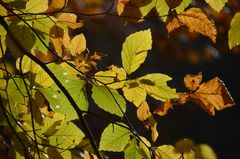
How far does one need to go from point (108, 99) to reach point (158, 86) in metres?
0.15

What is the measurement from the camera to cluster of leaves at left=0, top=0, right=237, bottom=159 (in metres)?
1.02

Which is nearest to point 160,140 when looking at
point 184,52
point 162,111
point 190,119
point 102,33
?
point 190,119

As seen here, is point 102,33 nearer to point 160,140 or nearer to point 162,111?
point 160,140

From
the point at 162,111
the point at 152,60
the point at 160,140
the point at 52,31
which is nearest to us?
the point at 52,31

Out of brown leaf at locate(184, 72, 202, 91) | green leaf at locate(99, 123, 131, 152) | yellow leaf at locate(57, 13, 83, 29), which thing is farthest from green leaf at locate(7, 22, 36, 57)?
brown leaf at locate(184, 72, 202, 91)

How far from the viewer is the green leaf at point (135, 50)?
1.03 metres

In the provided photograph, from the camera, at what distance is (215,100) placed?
1069 mm

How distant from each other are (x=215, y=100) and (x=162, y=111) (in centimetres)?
17

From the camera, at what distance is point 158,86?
1.04 m

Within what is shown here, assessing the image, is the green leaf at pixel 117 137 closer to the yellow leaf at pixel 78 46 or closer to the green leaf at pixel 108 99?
the green leaf at pixel 108 99

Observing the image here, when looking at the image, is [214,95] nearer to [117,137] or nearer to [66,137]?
[117,137]

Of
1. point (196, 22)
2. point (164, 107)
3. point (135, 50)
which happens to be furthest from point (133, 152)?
point (196, 22)

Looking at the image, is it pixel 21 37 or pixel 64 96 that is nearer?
pixel 21 37

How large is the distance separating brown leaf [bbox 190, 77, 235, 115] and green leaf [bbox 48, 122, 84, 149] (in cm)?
37
